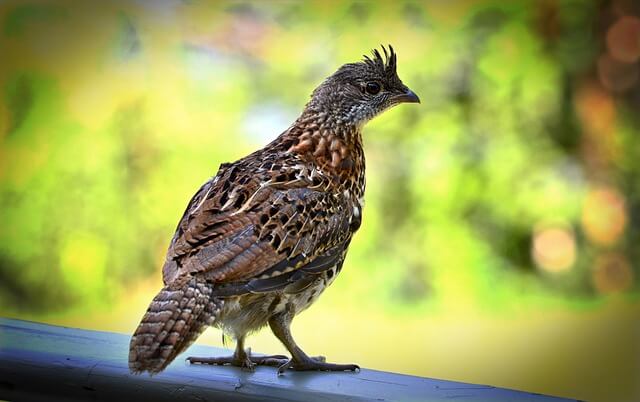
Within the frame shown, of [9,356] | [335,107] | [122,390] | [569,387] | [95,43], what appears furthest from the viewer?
[95,43]

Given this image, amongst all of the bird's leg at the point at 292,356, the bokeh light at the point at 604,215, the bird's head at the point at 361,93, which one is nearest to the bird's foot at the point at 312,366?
the bird's leg at the point at 292,356

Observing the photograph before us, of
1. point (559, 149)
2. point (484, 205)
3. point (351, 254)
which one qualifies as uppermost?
point (559, 149)

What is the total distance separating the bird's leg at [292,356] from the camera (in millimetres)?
2516

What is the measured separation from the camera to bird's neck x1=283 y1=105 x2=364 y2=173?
2.66 metres

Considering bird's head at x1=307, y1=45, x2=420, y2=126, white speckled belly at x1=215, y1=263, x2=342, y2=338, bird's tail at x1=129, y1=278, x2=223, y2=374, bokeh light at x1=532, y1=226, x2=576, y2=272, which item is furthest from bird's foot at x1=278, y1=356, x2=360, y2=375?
bokeh light at x1=532, y1=226, x2=576, y2=272

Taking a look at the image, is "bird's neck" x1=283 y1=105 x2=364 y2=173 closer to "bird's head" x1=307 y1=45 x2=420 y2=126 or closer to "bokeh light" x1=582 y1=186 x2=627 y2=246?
"bird's head" x1=307 y1=45 x2=420 y2=126

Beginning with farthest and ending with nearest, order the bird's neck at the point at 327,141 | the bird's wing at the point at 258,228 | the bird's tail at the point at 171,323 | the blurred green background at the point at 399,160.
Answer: the blurred green background at the point at 399,160, the bird's neck at the point at 327,141, the bird's wing at the point at 258,228, the bird's tail at the point at 171,323

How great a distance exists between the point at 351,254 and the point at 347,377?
267 cm

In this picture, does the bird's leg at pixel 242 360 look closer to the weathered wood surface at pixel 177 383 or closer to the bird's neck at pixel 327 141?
the weathered wood surface at pixel 177 383

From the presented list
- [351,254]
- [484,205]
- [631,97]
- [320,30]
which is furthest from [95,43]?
[631,97]

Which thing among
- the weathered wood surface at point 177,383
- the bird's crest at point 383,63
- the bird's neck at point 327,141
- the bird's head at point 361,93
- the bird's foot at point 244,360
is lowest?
the weathered wood surface at point 177,383

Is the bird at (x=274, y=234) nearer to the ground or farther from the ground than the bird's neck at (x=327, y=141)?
nearer to the ground

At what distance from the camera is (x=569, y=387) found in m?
4.82

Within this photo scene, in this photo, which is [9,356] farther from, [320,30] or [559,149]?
[559,149]
